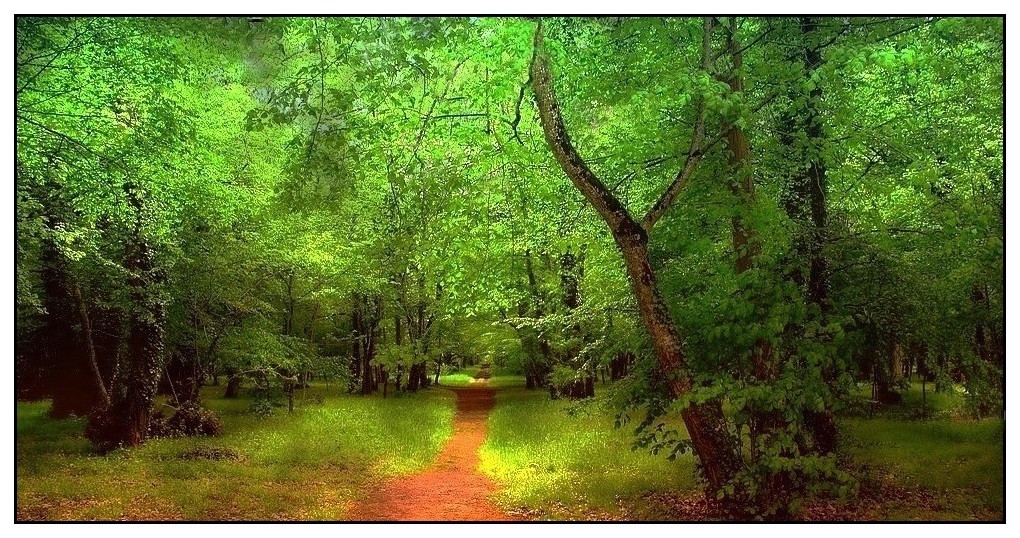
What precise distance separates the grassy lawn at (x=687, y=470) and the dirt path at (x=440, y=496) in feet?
0.81

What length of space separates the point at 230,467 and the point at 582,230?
5.39 metres

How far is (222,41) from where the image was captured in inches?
236

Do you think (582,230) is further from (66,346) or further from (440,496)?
(66,346)

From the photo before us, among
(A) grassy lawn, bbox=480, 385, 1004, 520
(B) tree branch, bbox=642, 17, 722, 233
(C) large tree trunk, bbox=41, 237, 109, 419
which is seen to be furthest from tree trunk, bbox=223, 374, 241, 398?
(B) tree branch, bbox=642, 17, 722, 233

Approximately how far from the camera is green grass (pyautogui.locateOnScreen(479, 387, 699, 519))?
6230 millimetres

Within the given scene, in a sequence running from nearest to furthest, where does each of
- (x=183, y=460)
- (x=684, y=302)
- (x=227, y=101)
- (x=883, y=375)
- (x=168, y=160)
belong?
(x=684, y=302), (x=883, y=375), (x=168, y=160), (x=183, y=460), (x=227, y=101)

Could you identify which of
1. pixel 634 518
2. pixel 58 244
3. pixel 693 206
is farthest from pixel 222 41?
pixel 634 518

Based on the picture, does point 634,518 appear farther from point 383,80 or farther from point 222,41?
point 222,41

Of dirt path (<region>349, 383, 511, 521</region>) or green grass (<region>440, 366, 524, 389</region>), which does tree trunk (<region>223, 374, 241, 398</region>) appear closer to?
dirt path (<region>349, 383, 511, 521</region>)

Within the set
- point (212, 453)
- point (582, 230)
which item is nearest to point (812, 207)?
point (582, 230)

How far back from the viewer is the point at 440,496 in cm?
689

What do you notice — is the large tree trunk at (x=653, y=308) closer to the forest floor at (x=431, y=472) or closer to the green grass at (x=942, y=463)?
the forest floor at (x=431, y=472)

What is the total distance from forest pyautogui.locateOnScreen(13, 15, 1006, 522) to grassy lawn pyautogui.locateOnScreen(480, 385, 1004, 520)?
59 mm
